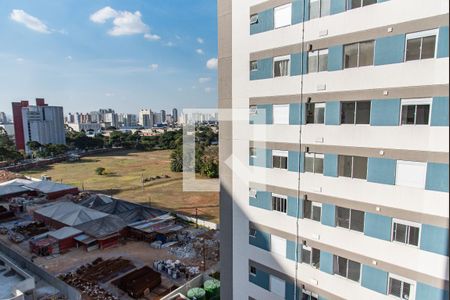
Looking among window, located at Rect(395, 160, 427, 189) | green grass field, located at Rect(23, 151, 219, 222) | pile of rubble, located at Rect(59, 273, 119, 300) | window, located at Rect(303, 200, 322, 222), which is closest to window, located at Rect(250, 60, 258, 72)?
window, located at Rect(303, 200, 322, 222)

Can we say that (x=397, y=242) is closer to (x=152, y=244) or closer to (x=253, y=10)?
(x=253, y=10)

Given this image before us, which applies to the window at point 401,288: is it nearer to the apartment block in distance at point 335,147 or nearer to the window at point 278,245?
the apartment block in distance at point 335,147

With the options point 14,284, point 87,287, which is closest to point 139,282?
point 87,287

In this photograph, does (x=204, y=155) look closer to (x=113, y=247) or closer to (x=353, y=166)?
(x=113, y=247)

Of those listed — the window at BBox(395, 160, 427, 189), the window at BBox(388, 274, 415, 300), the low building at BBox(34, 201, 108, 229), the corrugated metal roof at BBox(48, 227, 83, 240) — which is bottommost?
the corrugated metal roof at BBox(48, 227, 83, 240)

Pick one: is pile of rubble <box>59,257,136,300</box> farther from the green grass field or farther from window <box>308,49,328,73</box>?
window <box>308,49,328,73</box>

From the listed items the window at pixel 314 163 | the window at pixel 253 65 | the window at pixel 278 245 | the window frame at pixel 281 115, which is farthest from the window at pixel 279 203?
the window at pixel 253 65
